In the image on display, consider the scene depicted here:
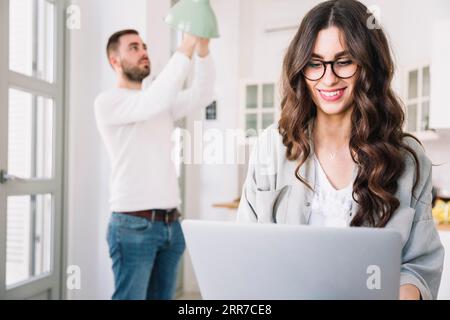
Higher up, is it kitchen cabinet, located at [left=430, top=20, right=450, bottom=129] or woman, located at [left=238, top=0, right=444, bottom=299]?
kitchen cabinet, located at [left=430, top=20, right=450, bottom=129]

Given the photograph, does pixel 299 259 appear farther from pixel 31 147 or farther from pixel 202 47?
pixel 31 147

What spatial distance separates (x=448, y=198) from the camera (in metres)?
2.21

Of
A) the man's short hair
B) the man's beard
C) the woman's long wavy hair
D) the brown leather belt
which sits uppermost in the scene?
the man's short hair

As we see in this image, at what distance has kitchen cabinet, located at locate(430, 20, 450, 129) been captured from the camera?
201cm

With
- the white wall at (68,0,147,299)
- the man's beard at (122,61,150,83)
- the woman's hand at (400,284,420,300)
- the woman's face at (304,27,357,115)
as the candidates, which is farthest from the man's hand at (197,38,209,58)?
the woman's hand at (400,284,420,300)

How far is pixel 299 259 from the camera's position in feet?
1.65

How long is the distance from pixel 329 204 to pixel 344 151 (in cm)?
12

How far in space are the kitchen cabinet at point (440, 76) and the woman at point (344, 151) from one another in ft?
4.43

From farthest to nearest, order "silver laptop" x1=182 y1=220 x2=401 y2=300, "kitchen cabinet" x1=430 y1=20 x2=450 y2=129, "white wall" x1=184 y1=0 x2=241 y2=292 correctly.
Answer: "white wall" x1=184 y1=0 x2=241 y2=292 < "kitchen cabinet" x1=430 y1=20 x2=450 y2=129 < "silver laptop" x1=182 y1=220 x2=401 y2=300

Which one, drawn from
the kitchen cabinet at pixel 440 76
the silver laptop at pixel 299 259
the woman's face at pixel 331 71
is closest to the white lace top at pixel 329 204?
the woman's face at pixel 331 71

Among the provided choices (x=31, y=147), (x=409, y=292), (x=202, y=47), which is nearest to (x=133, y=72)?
(x=202, y=47)

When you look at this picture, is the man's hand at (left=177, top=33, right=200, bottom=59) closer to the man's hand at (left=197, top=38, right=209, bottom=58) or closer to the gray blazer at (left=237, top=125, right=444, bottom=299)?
the man's hand at (left=197, top=38, right=209, bottom=58)

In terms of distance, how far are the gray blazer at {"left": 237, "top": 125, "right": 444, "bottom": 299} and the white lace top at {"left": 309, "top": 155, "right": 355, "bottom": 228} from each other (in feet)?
0.04

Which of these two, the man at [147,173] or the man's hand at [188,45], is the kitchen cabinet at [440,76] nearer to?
the man at [147,173]
